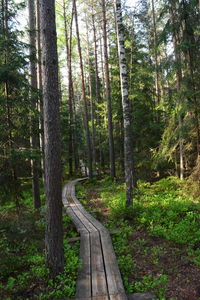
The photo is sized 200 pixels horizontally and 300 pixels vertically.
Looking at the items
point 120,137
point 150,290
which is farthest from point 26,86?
point 120,137

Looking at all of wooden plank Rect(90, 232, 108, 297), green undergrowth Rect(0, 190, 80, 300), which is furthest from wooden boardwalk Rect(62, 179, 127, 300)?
green undergrowth Rect(0, 190, 80, 300)

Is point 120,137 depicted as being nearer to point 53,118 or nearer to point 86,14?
point 86,14

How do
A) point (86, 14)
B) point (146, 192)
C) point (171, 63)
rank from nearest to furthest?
point (171, 63), point (146, 192), point (86, 14)

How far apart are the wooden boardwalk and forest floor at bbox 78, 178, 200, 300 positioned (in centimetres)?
39

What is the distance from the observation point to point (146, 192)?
13031 millimetres

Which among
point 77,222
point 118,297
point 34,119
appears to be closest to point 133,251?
point 118,297

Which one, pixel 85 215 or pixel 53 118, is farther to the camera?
pixel 85 215

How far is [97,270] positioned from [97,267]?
13 centimetres

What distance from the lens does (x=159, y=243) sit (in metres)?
7.10

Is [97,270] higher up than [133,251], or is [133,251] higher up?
[97,270]

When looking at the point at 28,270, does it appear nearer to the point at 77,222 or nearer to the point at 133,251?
the point at 133,251

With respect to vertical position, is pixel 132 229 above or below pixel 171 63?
below

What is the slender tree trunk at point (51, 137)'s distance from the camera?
4.98 metres

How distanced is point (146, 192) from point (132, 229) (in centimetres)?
499
